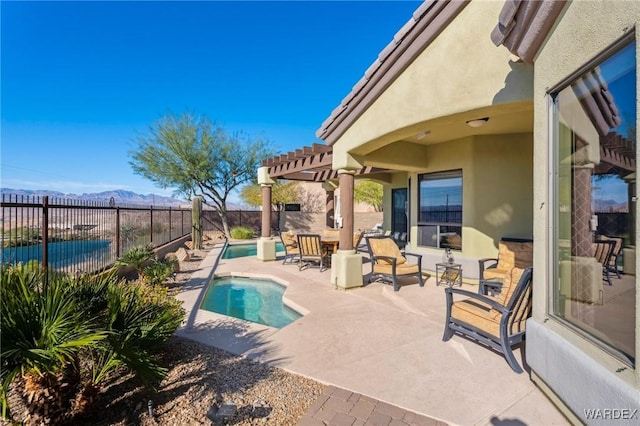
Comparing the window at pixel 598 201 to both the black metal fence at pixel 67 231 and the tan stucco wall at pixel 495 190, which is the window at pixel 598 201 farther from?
the black metal fence at pixel 67 231

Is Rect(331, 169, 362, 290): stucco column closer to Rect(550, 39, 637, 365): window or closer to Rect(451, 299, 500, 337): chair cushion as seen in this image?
Rect(451, 299, 500, 337): chair cushion

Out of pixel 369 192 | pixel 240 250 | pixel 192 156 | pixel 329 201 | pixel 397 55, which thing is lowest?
pixel 240 250

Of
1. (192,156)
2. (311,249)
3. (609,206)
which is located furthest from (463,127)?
(192,156)

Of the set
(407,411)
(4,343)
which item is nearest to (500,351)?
(407,411)

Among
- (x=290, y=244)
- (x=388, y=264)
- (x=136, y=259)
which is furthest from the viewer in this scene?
(x=290, y=244)

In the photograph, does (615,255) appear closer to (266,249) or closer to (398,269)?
(398,269)

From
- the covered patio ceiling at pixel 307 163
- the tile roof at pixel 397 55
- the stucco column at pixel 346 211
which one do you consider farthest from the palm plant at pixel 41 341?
the covered patio ceiling at pixel 307 163

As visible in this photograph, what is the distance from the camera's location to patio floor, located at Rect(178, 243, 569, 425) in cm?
277

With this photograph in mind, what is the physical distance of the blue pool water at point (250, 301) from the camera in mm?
6027

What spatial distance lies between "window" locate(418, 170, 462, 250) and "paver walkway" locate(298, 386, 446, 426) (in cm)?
563

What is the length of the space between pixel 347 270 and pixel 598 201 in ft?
16.3

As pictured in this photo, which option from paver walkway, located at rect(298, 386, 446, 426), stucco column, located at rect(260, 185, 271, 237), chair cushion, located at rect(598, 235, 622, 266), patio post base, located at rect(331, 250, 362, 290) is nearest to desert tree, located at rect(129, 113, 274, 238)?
stucco column, located at rect(260, 185, 271, 237)

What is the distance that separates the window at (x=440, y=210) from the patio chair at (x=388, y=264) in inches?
45.3

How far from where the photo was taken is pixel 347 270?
6957 mm
